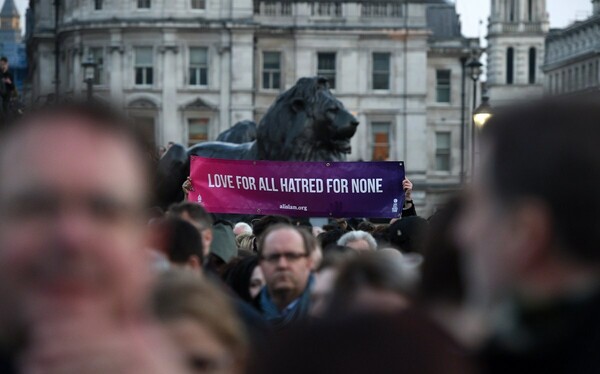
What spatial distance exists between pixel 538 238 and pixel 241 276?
5.70 meters

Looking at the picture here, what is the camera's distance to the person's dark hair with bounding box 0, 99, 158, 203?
2.36m

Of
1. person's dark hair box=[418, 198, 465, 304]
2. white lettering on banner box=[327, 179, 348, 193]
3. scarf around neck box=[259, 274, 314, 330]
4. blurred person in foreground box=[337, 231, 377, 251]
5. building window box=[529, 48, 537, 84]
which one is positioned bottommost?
scarf around neck box=[259, 274, 314, 330]

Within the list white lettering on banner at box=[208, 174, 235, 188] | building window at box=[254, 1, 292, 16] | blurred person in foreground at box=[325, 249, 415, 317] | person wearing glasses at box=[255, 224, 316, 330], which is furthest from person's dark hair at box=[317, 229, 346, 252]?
building window at box=[254, 1, 292, 16]

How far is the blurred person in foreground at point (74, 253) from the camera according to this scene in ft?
7.00

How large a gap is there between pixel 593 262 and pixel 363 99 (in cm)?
6440

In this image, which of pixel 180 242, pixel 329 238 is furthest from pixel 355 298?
pixel 329 238

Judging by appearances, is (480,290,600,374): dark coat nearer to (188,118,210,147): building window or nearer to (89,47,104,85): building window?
(89,47,104,85): building window

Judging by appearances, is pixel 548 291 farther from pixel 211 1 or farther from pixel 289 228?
pixel 211 1

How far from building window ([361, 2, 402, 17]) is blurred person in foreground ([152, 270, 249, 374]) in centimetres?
6441

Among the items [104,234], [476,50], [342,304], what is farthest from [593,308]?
[476,50]

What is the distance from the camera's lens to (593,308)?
2471 mm

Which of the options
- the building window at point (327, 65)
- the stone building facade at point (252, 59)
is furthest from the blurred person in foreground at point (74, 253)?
the building window at point (327, 65)

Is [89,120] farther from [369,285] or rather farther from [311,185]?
[311,185]

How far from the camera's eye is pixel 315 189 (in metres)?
17.0
